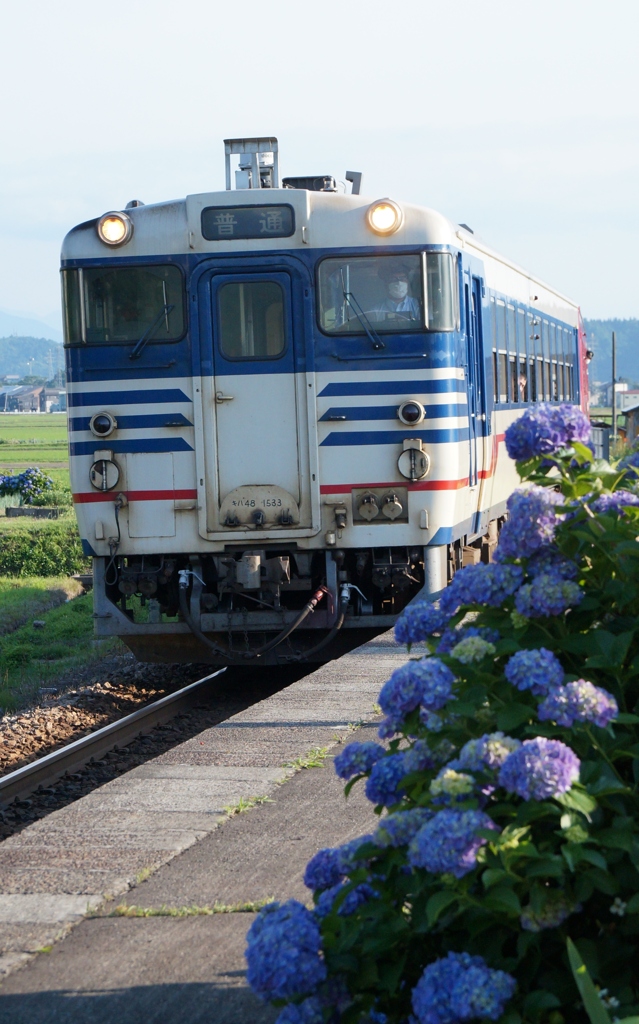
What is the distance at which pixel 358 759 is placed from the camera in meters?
3.12

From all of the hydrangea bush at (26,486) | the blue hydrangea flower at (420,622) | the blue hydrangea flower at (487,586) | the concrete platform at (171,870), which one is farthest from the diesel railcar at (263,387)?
the hydrangea bush at (26,486)

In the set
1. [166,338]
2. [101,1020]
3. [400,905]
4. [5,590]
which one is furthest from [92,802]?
[5,590]

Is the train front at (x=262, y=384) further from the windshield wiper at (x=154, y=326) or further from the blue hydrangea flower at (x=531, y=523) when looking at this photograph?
the blue hydrangea flower at (x=531, y=523)

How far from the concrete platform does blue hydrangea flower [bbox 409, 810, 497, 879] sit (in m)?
1.12

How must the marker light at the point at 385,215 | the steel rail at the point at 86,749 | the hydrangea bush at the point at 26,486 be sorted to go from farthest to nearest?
the hydrangea bush at the point at 26,486, the marker light at the point at 385,215, the steel rail at the point at 86,749

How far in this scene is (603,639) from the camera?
2.90m

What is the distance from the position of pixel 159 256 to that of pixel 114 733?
10.9ft

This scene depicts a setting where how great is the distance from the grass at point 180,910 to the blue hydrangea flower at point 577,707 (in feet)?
5.76

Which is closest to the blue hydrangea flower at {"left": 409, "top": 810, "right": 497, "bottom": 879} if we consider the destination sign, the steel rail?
the steel rail

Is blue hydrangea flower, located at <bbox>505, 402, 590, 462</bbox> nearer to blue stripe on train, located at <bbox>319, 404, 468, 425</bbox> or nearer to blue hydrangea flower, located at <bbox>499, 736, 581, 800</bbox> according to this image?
blue hydrangea flower, located at <bbox>499, 736, 581, 800</bbox>

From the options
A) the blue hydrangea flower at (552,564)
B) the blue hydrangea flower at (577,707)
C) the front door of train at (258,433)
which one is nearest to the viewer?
the blue hydrangea flower at (577,707)

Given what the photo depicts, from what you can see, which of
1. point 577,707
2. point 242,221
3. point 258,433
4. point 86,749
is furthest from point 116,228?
point 577,707

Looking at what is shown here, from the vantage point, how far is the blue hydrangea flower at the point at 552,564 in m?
2.96

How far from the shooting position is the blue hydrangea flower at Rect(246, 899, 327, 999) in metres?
2.60
